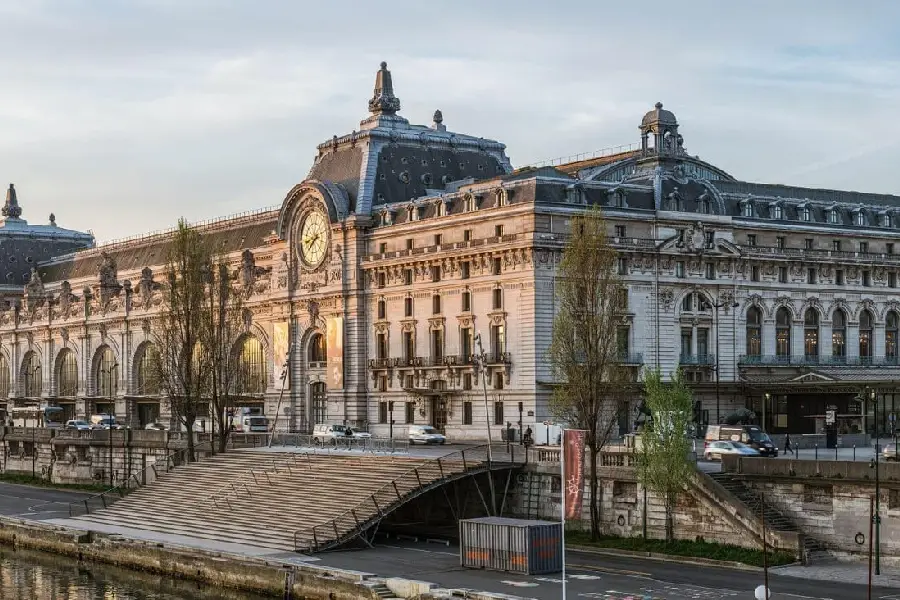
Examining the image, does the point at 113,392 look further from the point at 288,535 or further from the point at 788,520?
the point at 788,520

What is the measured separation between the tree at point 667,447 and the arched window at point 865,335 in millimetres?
55985

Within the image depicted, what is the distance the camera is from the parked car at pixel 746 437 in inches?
3334

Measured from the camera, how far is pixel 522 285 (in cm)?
11088

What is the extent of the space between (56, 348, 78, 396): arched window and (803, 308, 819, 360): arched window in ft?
284

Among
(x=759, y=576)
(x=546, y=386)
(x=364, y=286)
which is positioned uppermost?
(x=364, y=286)

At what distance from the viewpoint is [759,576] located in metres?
65.6

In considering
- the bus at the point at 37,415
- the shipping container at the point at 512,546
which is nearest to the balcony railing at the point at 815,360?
the shipping container at the point at 512,546

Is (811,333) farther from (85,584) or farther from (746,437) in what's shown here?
(85,584)

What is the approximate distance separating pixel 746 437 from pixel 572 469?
26476 mm

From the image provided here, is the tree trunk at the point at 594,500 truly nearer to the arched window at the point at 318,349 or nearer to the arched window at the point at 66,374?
the arched window at the point at 318,349

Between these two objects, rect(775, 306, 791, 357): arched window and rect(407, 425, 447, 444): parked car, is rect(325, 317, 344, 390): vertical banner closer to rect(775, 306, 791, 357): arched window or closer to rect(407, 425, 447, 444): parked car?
rect(407, 425, 447, 444): parked car

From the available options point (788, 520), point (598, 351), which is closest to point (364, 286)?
point (598, 351)

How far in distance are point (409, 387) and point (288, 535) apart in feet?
145

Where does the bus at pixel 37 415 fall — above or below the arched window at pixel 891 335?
below
